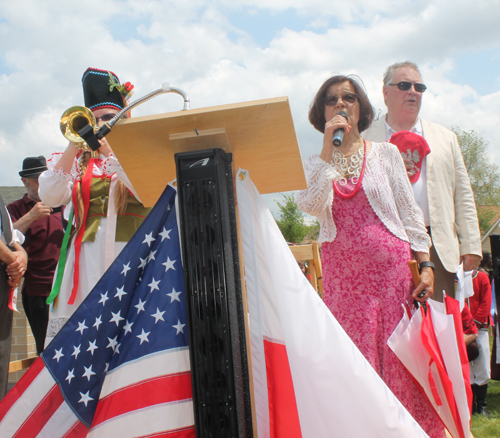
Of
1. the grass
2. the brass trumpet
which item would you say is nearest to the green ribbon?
the brass trumpet

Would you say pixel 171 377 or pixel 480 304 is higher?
pixel 480 304

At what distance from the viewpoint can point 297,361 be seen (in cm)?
139

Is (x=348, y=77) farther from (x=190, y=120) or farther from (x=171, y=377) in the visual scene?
(x=171, y=377)

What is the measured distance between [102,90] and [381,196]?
1.88 m

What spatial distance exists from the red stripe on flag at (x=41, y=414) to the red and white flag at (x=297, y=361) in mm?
757

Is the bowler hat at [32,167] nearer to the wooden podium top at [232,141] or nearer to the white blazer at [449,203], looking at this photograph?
the wooden podium top at [232,141]

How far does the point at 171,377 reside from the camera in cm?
150

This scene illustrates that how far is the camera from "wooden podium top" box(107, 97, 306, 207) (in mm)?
1437

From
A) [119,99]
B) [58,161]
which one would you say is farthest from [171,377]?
[119,99]

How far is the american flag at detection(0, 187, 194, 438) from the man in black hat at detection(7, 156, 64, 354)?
7.98 feet

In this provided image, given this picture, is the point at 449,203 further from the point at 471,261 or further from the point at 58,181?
the point at 58,181

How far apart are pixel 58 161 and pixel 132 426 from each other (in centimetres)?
170

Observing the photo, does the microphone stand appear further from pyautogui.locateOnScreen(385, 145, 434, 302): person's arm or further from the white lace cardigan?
pyautogui.locateOnScreen(385, 145, 434, 302): person's arm

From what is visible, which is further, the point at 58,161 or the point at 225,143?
the point at 58,161
